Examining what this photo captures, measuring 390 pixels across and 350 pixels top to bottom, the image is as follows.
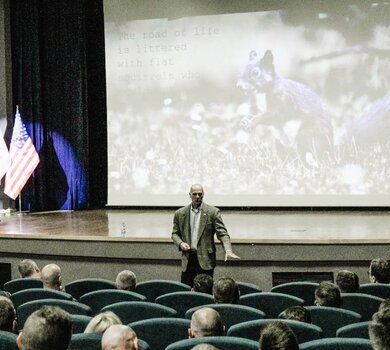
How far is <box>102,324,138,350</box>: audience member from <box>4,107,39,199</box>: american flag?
9369mm

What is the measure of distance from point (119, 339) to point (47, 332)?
1.16ft

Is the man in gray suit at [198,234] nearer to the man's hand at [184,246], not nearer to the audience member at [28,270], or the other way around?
the man's hand at [184,246]

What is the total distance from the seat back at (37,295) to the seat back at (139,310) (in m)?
0.70

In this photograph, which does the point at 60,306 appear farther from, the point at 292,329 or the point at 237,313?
the point at 292,329

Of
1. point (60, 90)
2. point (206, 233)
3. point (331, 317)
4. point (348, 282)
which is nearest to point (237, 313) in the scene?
point (331, 317)

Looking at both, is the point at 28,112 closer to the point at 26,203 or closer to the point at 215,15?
the point at 26,203

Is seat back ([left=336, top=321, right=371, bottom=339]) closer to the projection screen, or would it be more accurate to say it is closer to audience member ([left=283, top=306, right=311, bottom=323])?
audience member ([left=283, top=306, right=311, bottom=323])

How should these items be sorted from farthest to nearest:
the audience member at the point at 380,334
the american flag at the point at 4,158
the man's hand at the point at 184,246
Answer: the american flag at the point at 4,158 → the man's hand at the point at 184,246 → the audience member at the point at 380,334

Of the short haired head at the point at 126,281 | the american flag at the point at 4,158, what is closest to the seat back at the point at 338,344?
the short haired head at the point at 126,281

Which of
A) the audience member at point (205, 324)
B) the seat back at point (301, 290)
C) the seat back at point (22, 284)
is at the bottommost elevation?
the seat back at point (301, 290)

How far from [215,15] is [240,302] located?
7.91m

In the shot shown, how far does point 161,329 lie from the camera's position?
3.56m

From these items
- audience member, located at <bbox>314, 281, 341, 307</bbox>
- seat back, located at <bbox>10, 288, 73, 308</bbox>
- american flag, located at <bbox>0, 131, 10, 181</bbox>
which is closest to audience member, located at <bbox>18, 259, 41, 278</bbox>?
seat back, located at <bbox>10, 288, 73, 308</bbox>

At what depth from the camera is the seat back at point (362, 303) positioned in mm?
4367
